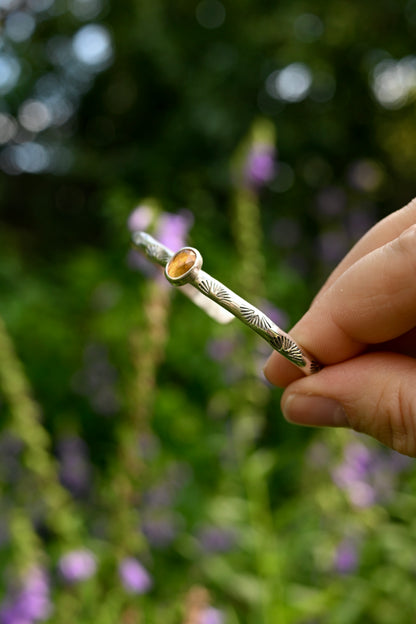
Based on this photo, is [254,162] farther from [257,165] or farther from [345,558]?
[345,558]

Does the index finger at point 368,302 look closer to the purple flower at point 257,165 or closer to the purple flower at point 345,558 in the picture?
the purple flower at point 345,558

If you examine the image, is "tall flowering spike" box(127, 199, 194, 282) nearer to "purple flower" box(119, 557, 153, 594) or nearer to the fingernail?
"purple flower" box(119, 557, 153, 594)

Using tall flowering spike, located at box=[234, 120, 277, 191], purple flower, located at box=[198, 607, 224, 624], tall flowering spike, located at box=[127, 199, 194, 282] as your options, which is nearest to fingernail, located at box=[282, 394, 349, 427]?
purple flower, located at box=[198, 607, 224, 624]

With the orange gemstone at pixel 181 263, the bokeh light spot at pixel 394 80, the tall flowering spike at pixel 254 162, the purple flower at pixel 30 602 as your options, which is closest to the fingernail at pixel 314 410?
the orange gemstone at pixel 181 263

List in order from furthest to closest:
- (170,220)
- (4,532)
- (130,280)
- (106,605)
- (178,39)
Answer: (178,39)
(130,280)
(4,532)
(170,220)
(106,605)

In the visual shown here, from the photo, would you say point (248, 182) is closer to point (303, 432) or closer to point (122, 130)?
point (303, 432)

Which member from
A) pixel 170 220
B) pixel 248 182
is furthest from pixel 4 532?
pixel 248 182
